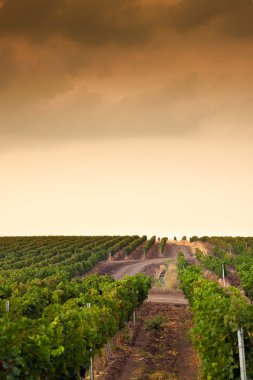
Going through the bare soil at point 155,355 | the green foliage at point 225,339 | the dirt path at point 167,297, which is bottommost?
the bare soil at point 155,355

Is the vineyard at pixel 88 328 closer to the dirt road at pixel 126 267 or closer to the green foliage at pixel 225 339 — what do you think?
the green foliage at pixel 225 339

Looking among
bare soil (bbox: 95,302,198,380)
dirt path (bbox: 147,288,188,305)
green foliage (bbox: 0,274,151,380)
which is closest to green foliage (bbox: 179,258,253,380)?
green foliage (bbox: 0,274,151,380)

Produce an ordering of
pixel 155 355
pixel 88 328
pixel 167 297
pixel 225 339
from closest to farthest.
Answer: pixel 225 339
pixel 88 328
pixel 155 355
pixel 167 297

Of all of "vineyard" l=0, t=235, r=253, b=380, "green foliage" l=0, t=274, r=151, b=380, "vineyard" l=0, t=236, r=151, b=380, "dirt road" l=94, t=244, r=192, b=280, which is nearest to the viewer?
"green foliage" l=0, t=274, r=151, b=380

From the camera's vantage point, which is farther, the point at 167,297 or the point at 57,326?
the point at 167,297

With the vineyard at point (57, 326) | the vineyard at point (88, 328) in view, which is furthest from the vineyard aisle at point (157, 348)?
the vineyard at point (57, 326)

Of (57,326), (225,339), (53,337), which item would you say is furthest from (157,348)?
(53,337)

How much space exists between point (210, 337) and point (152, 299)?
89.9 feet

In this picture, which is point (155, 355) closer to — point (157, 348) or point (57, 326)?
point (157, 348)

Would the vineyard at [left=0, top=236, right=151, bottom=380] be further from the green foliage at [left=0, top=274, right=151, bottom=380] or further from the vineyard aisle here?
the vineyard aisle

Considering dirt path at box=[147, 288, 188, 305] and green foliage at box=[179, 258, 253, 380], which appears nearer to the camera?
green foliage at box=[179, 258, 253, 380]

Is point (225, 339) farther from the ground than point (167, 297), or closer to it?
farther from the ground

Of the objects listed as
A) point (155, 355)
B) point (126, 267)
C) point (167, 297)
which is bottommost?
point (155, 355)

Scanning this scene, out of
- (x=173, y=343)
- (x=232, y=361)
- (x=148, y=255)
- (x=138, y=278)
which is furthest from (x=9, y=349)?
(x=148, y=255)
